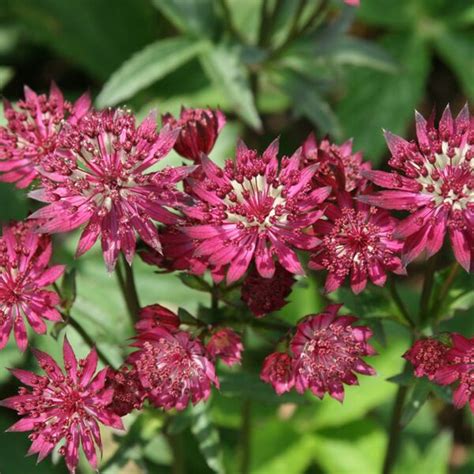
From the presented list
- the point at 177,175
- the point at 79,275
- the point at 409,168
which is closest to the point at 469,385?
the point at 409,168

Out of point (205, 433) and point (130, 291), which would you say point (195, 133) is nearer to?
point (130, 291)

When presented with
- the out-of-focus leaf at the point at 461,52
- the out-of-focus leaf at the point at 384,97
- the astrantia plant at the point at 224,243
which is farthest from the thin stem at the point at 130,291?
the out-of-focus leaf at the point at 461,52

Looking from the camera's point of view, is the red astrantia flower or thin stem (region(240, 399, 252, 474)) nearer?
the red astrantia flower

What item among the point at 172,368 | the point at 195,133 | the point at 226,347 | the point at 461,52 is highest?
the point at 461,52

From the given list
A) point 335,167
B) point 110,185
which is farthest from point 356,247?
point 110,185

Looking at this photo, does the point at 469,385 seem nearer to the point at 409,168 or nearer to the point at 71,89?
the point at 409,168

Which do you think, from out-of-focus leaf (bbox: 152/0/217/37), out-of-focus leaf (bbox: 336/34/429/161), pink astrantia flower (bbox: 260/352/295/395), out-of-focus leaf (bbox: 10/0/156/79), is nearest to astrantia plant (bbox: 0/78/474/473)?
pink astrantia flower (bbox: 260/352/295/395)

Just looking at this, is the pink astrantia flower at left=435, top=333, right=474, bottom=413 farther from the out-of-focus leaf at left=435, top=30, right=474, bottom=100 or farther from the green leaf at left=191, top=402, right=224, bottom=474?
the out-of-focus leaf at left=435, top=30, right=474, bottom=100
